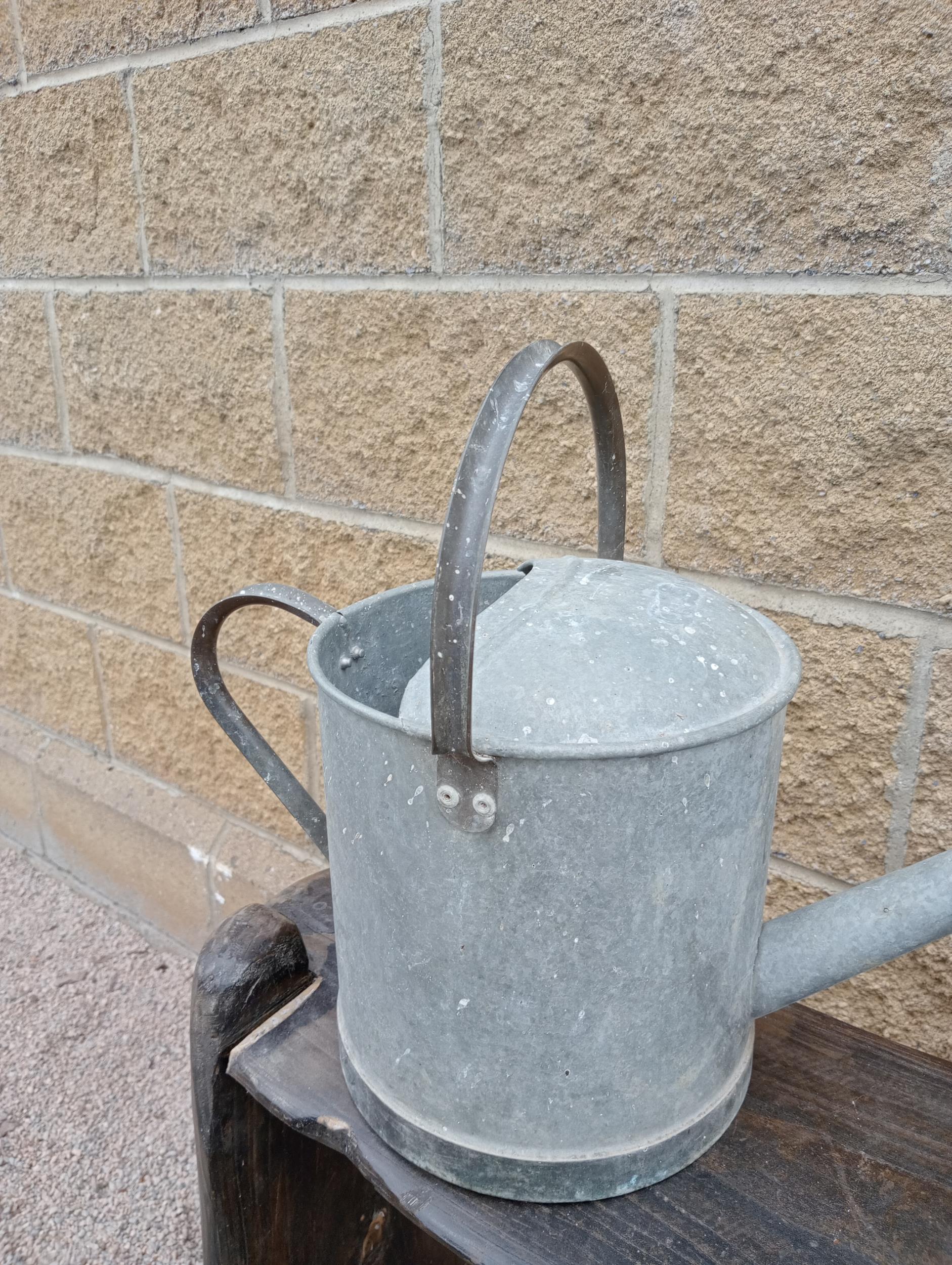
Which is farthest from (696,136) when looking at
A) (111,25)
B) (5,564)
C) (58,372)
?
(5,564)

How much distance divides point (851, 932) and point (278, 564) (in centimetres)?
97

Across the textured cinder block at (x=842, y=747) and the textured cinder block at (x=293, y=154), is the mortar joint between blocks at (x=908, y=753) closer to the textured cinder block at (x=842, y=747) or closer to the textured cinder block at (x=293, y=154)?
the textured cinder block at (x=842, y=747)

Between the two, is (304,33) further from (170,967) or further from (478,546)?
(170,967)

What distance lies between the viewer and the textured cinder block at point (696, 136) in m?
0.75

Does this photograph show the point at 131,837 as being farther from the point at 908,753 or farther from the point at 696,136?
the point at 696,136

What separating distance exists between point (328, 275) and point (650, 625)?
30.8 inches

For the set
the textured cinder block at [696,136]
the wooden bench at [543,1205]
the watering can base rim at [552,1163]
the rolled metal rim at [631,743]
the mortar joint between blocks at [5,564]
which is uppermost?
the textured cinder block at [696,136]

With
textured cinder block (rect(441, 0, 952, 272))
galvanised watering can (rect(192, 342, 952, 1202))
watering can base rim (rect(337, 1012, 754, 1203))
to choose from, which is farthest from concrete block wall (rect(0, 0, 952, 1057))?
watering can base rim (rect(337, 1012, 754, 1203))

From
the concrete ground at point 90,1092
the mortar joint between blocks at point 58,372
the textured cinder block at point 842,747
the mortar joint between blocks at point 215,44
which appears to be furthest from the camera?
the mortar joint between blocks at point 58,372

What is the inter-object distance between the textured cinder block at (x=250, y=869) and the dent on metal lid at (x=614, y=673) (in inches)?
39.0

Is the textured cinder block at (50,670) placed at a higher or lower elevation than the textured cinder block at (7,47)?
lower

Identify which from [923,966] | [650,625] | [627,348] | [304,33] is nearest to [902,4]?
[627,348]

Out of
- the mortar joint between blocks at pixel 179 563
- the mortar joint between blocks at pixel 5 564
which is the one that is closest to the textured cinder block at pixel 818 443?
the mortar joint between blocks at pixel 179 563

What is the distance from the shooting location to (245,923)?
A: 801 millimetres
